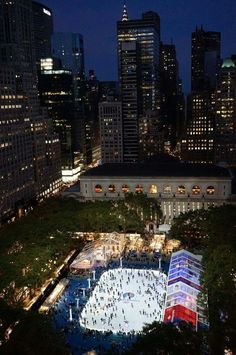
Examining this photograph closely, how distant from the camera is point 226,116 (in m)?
164

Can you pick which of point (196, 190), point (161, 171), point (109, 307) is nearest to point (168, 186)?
point (161, 171)

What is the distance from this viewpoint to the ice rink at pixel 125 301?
2184 inches

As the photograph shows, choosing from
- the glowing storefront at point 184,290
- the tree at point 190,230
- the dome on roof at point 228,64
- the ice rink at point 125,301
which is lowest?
the ice rink at point 125,301

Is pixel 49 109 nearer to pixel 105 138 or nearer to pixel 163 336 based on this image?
pixel 105 138

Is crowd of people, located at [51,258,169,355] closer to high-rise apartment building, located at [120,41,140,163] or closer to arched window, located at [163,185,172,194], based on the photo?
arched window, located at [163,185,172,194]

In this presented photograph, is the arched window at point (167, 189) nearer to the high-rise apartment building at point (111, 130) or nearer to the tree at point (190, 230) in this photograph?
the tree at point (190, 230)

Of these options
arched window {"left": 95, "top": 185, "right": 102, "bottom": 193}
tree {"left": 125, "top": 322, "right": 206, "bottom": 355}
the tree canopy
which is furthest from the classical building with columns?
tree {"left": 125, "top": 322, "right": 206, "bottom": 355}

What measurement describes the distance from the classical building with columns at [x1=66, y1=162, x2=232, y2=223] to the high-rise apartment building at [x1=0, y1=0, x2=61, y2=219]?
16.1 m

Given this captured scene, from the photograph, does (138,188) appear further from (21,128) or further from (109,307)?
(109,307)

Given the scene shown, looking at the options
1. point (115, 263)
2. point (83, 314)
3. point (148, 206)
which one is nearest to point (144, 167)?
point (148, 206)

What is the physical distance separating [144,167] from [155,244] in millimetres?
36357

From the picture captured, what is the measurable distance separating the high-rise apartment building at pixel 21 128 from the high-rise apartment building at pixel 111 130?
33.6 metres

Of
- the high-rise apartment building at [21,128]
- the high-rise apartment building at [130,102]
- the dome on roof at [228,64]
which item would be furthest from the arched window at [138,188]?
the dome on roof at [228,64]

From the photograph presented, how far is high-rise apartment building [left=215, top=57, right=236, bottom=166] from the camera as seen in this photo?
522 ft
